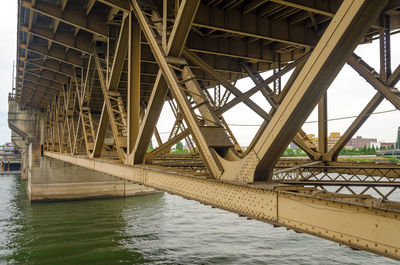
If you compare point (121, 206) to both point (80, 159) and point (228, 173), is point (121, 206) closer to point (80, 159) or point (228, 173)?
point (80, 159)

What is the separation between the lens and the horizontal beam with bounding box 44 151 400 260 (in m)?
3.19

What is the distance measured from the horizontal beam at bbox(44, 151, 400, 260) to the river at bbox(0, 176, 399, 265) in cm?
1149

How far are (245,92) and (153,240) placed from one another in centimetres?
1424

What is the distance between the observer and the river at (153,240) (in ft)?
55.9

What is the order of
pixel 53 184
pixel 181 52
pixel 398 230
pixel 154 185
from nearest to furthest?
1. pixel 398 230
2. pixel 181 52
3. pixel 154 185
4. pixel 53 184

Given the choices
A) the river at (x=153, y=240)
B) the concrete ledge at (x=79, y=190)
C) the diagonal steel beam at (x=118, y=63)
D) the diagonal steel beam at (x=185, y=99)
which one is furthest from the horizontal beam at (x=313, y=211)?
the concrete ledge at (x=79, y=190)

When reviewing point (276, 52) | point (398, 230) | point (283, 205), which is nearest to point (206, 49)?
point (276, 52)

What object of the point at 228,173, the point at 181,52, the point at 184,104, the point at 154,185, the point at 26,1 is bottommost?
the point at 154,185

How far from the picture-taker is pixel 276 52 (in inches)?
628

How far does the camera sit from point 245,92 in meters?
9.48

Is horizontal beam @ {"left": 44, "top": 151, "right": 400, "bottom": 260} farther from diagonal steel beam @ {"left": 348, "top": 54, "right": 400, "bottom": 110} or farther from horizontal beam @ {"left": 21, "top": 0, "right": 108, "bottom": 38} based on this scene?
horizontal beam @ {"left": 21, "top": 0, "right": 108, "bottom": 38}

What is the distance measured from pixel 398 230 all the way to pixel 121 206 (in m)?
31.7

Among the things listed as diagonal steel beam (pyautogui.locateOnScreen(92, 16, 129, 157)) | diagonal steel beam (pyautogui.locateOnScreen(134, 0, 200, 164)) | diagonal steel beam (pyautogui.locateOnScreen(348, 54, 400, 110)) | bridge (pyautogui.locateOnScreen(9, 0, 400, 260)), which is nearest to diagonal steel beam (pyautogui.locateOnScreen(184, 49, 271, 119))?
bridge (pyautogui.locateOnScreen(9, 0, 400, 260))

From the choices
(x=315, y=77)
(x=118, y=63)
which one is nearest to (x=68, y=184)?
(x=118, y=63)
